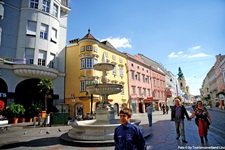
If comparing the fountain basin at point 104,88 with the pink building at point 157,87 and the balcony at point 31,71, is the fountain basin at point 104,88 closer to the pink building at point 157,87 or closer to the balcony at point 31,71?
the balcony at point 31,71

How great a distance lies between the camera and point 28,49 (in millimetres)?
20922

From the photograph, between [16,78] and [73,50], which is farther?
[73,50]

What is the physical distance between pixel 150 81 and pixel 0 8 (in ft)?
115

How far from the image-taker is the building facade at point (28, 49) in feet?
63.2

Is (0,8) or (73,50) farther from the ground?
(0,8)

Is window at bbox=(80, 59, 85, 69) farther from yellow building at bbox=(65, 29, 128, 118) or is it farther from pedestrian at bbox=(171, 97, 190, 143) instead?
pedestrian at bbox=(171, 97, 190, 143)

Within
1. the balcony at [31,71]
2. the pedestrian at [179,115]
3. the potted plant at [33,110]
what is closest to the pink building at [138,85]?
the balcony at [31,71]

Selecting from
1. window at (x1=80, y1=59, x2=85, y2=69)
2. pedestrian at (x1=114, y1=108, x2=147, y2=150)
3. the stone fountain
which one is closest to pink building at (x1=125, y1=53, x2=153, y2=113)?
window at (x1=80, y1=59, x2=85, y2=69)

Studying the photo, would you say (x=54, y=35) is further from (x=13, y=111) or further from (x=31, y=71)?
(x=13, y=111)

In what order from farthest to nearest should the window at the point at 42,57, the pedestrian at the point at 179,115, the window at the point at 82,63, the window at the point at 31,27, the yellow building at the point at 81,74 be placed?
the window at the point at 82,63 < the yellow building at the point at 81,74 < the window at the point at 42,57 < the window at the point at 31,27 < the pedestrian at the point at 179,115

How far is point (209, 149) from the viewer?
5.05 meters

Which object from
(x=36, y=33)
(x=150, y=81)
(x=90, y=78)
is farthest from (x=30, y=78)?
(x=150, y=81)

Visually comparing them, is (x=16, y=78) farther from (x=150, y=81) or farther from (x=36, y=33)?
(x=150, y=81)

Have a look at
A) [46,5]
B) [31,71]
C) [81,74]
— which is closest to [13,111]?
[31,71]
